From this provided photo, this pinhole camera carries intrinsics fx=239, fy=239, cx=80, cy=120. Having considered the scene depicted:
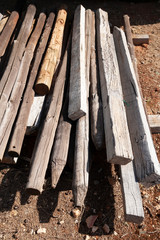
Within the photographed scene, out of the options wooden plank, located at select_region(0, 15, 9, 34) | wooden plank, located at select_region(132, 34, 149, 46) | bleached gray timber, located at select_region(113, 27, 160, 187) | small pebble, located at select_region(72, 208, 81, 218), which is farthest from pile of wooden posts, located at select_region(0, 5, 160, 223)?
wooden plank, located at select_region(132, 34, 149, 46)

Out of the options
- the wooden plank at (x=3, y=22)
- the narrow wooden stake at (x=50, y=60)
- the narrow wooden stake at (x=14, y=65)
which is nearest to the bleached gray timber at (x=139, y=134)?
the narrow wooden stake at (x=50, y=60)

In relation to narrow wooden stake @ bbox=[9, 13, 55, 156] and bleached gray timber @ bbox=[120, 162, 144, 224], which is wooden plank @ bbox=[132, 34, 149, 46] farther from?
bleached gray timber @ bbox=[120, 162, 144, 224]

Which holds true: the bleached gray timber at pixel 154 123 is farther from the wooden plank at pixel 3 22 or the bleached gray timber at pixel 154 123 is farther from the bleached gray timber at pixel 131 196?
the wooden plank at pixel 3 22

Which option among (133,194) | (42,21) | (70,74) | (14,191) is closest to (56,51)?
(70,74)

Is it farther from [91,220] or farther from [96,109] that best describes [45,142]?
[91,220]

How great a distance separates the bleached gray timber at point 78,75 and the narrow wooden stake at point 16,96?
0.80 metres

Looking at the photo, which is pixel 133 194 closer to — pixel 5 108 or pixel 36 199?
pixel 36 199

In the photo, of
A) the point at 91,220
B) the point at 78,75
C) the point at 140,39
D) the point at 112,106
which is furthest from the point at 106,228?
the point at 140,39

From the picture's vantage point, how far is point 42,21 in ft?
18.3

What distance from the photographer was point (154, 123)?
166 inches

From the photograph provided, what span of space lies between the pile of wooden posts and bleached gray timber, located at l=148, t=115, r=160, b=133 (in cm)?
63

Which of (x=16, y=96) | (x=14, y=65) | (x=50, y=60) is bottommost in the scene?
(x=16, y=96)

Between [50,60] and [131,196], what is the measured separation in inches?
108

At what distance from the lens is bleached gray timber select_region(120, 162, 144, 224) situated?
2665 mm
